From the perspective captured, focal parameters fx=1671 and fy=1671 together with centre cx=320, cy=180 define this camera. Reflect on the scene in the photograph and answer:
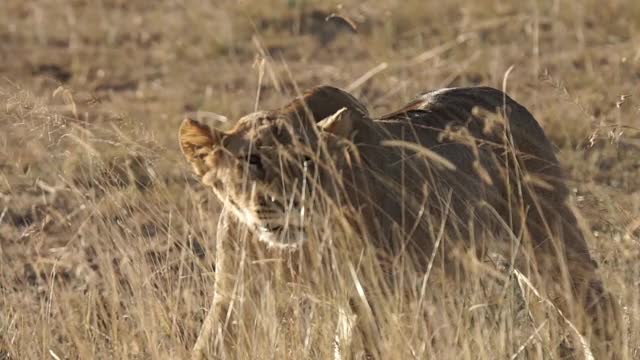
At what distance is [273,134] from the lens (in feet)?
12.1

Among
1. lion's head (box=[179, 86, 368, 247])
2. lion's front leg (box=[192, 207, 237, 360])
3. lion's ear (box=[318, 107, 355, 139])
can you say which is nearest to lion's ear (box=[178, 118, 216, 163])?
lion's head (box=[179, 86, 368, 247])

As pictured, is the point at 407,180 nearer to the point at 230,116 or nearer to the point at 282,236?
the point at 282,236

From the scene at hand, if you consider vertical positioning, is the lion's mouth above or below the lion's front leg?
above

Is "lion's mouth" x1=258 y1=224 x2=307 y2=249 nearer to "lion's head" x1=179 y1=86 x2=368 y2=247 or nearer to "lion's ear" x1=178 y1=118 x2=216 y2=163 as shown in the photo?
"lion's head" x1=179 y1=86 x2=368 y2=247

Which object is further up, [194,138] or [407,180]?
[194,138]

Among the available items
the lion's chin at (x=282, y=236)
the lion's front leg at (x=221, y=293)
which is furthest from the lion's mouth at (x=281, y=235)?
the lion's front leg at (x=221, y=293)

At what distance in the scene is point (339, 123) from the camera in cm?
376

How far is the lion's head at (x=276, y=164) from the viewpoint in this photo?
11.9ft

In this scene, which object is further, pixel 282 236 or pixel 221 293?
pixel 221 293

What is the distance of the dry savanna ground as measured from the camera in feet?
12.8

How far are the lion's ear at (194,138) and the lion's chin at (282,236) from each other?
259 millimetres

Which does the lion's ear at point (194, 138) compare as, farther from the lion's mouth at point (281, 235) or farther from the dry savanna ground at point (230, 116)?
the lion's mouth at point (281, 235)

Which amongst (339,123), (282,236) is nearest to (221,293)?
(282,236)

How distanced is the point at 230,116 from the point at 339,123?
162 inches
